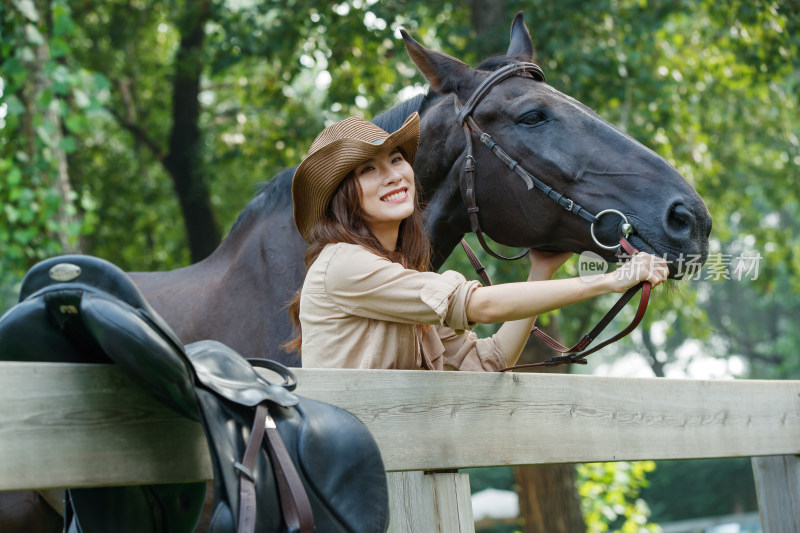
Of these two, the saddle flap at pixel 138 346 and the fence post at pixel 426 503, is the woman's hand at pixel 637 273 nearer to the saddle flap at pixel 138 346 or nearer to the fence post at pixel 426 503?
the fence post at pixel 426 503

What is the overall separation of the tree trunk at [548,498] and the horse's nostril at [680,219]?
4.54 meters

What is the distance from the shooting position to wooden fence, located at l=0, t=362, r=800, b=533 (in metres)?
1.35

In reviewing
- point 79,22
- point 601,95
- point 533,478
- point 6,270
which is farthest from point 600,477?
point 79,22

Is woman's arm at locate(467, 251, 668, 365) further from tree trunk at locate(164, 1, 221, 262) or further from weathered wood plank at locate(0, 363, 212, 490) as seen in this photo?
tree trunk at locate(164, 1, 221, 262)

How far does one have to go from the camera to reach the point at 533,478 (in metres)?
7.24

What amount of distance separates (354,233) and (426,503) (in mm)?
778

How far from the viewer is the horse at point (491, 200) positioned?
8.89 ft

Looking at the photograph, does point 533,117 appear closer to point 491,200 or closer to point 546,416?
point 491,200

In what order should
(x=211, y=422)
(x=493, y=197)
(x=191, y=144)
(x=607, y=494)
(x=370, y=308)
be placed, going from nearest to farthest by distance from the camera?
(x=211, y=422), (x=370, y=308), (x=493, y=197), (x=607, y=494), (x=191, y=144)

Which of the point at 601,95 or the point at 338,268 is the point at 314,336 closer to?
the point at 338,268

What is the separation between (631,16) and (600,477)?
4.37m

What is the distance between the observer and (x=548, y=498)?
7188 mm

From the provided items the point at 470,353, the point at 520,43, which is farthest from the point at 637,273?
the point at 520,43

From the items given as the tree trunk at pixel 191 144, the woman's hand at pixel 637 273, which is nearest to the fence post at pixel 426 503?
the woman's hand at pixel 637 273
